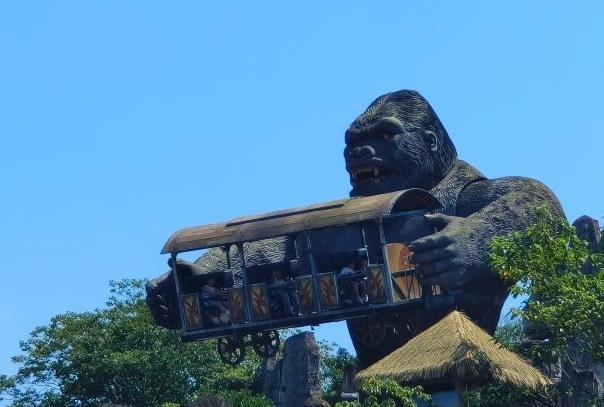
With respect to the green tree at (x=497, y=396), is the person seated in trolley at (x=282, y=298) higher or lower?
higher

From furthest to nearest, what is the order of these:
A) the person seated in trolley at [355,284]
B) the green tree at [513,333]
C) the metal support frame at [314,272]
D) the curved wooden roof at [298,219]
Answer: the green tree at [513,333], the metal support frame at [314,272], the person seated in trolley at [355,284], the curved wooden roof at [298,219]

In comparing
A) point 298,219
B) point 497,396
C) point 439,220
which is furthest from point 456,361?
point 298,219

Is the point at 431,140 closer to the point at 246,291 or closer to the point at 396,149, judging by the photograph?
the point at 396,149

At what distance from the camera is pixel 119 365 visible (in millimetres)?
36750

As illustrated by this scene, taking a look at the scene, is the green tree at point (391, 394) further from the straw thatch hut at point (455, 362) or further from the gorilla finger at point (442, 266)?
the gorilla finger at point (442, 266)

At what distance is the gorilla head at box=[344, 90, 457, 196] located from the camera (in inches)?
1051

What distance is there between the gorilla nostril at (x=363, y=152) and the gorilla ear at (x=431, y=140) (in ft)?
3.26

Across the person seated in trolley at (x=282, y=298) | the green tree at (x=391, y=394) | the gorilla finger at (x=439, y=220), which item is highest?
the gorilla finger at (x=439, y=220)

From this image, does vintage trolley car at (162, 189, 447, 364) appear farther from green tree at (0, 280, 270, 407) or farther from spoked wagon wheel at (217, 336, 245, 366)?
green tree at (0, 280, 270, 407)

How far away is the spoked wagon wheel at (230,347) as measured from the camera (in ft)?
89.1

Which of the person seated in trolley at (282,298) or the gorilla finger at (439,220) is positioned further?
the person seated in trolley at (282,298)

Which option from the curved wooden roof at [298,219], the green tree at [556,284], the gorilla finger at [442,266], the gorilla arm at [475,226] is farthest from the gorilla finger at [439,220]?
the green tree at [556,284]

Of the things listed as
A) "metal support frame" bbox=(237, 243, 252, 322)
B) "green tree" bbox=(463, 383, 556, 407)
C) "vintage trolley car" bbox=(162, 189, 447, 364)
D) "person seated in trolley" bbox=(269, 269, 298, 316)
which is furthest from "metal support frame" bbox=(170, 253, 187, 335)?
"green tree" bbox=(463, 383, 556, 407)

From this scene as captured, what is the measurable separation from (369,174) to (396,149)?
0.64m
